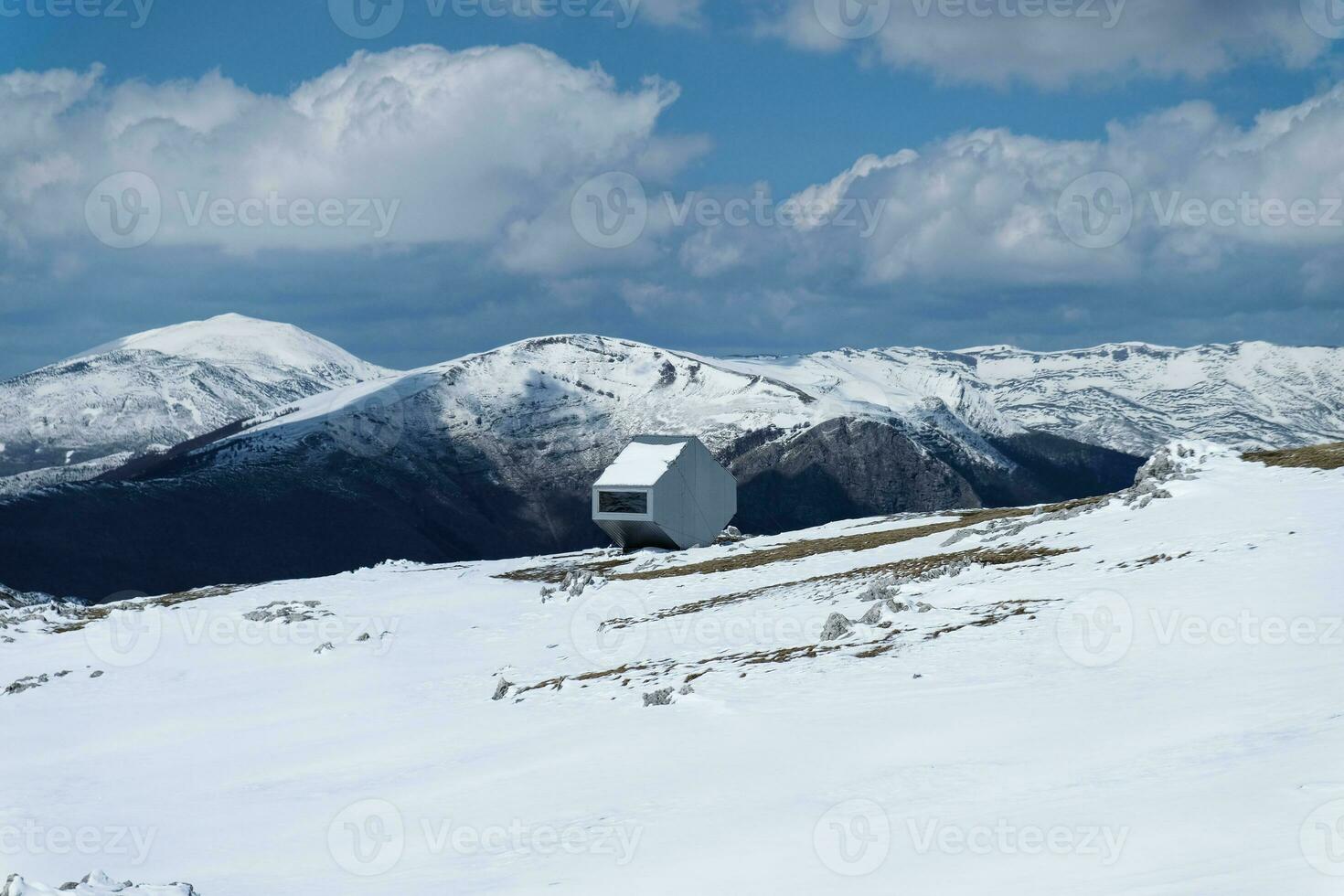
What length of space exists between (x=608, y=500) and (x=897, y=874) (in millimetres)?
54968

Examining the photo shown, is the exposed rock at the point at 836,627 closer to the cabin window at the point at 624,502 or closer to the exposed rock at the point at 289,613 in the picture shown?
the exposed rock at the point at 289,613

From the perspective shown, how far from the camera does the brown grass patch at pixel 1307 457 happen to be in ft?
121

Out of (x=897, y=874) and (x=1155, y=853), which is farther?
(x=897, y=874)

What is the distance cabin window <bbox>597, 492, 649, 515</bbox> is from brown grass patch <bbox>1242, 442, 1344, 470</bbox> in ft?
110

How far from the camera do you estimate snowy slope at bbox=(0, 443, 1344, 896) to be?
1282 cm

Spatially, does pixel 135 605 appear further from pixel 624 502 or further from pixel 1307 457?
pixel 1307 457

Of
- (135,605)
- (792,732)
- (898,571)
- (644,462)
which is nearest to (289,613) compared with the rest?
(135,605)

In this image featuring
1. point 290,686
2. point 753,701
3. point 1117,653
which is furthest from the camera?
point 290,686

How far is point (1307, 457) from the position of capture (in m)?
38.9

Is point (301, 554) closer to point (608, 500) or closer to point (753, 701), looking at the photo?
point (608, 500)

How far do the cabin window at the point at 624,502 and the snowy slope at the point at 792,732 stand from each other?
23.8 meters

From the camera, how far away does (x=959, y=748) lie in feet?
53.9

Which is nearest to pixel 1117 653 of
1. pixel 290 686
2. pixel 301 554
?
pixel 290 686

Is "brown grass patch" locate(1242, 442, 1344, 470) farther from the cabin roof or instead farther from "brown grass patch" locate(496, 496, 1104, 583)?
the cabin roof
